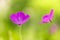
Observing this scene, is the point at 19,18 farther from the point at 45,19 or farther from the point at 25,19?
the point at 45,19

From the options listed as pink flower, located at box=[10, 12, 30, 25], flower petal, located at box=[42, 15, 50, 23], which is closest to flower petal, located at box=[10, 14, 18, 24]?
pink flower, located at box=[10, 12, 30, 25]

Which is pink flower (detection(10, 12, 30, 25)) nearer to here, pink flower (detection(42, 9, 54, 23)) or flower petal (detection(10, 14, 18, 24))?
A: flower petal (detection(10, 14, 18, 24))

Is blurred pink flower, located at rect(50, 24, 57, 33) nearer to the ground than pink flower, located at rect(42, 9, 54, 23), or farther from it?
nearer to the ground

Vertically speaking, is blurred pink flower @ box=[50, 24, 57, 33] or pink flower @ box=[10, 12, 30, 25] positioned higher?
pink flower @ box=[10, 12, 30, 25]

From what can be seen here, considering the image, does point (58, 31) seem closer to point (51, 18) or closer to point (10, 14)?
point (51, 18)

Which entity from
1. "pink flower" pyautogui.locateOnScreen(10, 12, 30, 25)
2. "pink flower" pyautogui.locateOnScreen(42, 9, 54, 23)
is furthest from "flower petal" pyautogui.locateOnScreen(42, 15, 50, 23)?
"pink flower" pyautogui.locateOnScreen(10, 12, 30, 25)

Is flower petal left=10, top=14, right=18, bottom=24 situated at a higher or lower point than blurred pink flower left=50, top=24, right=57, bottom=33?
higher

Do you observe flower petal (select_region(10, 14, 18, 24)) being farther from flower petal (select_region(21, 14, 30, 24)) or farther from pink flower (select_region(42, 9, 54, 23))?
pink flower (select_region(42, 9, 54, 23))

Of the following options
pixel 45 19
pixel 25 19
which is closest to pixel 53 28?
pixel 45 19

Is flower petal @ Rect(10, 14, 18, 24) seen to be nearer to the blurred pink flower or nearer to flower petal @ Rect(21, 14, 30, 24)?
flower petal @ Rect(21, 14, 30, 24)
